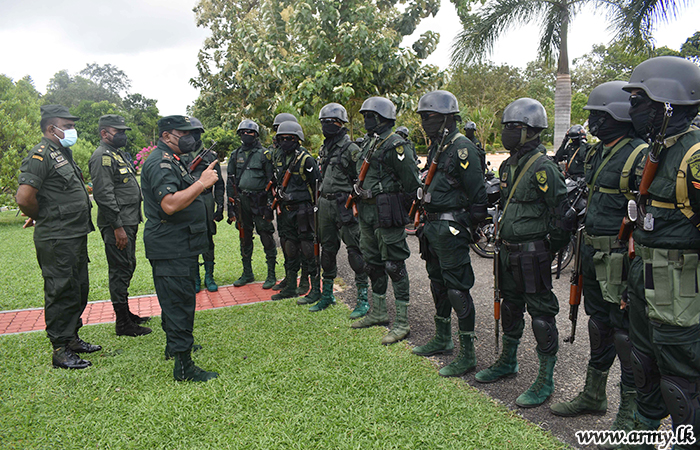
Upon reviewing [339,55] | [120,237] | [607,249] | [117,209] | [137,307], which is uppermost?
[339,55]

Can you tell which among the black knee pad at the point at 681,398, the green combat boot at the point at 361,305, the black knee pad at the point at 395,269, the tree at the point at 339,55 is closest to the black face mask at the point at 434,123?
the black knee pad at the point at 395,269

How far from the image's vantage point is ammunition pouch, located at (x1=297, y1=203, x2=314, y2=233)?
6066mm

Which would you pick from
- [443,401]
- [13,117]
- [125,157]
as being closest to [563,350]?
[443,401]

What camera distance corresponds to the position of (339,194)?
217 inches

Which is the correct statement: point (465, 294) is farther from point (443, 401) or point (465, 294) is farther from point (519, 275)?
point (443, 401)

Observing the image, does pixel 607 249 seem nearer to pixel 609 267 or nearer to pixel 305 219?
pixel 609 267

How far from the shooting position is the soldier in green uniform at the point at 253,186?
665cm

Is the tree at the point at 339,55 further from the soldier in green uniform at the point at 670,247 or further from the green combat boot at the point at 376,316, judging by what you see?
the soldier in green uniform at the point at 670,247

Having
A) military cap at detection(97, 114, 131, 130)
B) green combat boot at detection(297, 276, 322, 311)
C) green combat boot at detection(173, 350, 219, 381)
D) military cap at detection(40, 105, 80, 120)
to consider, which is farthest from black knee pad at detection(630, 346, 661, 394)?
military cap at detection(97, 114, 131, 130)

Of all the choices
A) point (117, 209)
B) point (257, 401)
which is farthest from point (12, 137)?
point (257, 401)

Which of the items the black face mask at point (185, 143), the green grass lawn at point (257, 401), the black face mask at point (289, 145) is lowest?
the green grass lawn at point (257, 401)

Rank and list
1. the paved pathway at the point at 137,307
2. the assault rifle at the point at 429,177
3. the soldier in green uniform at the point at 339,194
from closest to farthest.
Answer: the assault rifle at the point at 429,177, the soldier in green uniform at the point at 339,194, the paved pathway at the point at 137,307

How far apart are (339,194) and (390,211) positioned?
1.09 m

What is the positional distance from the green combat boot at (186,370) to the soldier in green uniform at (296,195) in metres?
2.21
